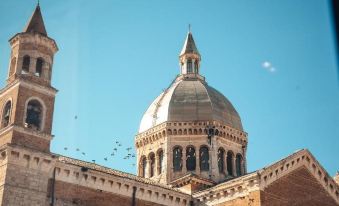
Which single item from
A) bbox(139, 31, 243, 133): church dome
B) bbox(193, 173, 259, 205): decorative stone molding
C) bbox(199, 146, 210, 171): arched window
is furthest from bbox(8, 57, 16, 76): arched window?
bbox(199, 146, 210, 171): arched window

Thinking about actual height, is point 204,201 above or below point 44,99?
below

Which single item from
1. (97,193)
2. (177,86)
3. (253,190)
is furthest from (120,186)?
(177,86)

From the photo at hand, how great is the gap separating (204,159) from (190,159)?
3.35ft

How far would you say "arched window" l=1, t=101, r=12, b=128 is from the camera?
21.3 meters

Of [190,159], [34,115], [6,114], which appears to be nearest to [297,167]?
[190,159]

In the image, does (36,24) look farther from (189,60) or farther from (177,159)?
(189,60)

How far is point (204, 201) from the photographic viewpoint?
2623cm

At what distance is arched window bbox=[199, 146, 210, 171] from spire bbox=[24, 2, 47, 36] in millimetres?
14566

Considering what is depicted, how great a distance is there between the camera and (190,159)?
104 ft

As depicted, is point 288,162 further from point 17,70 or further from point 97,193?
point 17,70

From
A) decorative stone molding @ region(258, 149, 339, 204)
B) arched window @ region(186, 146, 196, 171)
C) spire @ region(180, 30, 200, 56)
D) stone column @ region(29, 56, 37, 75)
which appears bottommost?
decorative stone molding @ region(258, 149, 339, 204)

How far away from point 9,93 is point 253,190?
13.8 m

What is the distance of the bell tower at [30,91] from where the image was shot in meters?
20.2

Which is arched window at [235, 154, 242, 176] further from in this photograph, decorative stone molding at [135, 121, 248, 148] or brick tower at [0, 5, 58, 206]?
brick tower at [0, 5, 58, 206]
